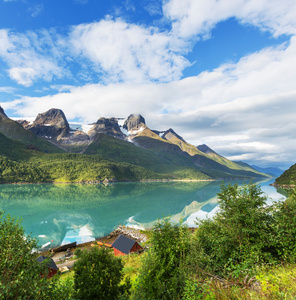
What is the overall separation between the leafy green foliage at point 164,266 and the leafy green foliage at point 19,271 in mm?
5870

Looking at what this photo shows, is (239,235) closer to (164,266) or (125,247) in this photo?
(164,266)

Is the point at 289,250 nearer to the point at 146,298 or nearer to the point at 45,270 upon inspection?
the point at 146,298

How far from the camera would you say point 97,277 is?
1345 centimetres

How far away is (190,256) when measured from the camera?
13.8 metres

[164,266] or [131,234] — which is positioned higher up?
[164,266]

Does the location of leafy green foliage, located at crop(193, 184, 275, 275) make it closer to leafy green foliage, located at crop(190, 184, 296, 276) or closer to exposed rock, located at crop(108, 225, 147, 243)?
leafy green foliage, located at crop(190, 184, 296, 276)

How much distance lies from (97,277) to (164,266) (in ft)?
16.0

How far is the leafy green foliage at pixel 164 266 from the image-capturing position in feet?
40.8

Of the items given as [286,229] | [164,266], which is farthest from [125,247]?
[286,229]

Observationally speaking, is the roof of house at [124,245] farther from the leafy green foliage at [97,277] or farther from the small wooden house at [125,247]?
the leafy green foliage at [97,277]

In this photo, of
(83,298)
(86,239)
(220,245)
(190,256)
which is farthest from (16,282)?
(86,239)

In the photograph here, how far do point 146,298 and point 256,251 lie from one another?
363 inches

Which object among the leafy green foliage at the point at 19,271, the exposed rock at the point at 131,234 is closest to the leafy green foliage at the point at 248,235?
the leafy green foliage at the point at 19,271

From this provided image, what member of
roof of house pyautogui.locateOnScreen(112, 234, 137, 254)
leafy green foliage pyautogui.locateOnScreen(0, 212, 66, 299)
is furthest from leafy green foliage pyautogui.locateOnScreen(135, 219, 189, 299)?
roof of house pyautogui.locateOnScreen(112, 234, 137, 254)
